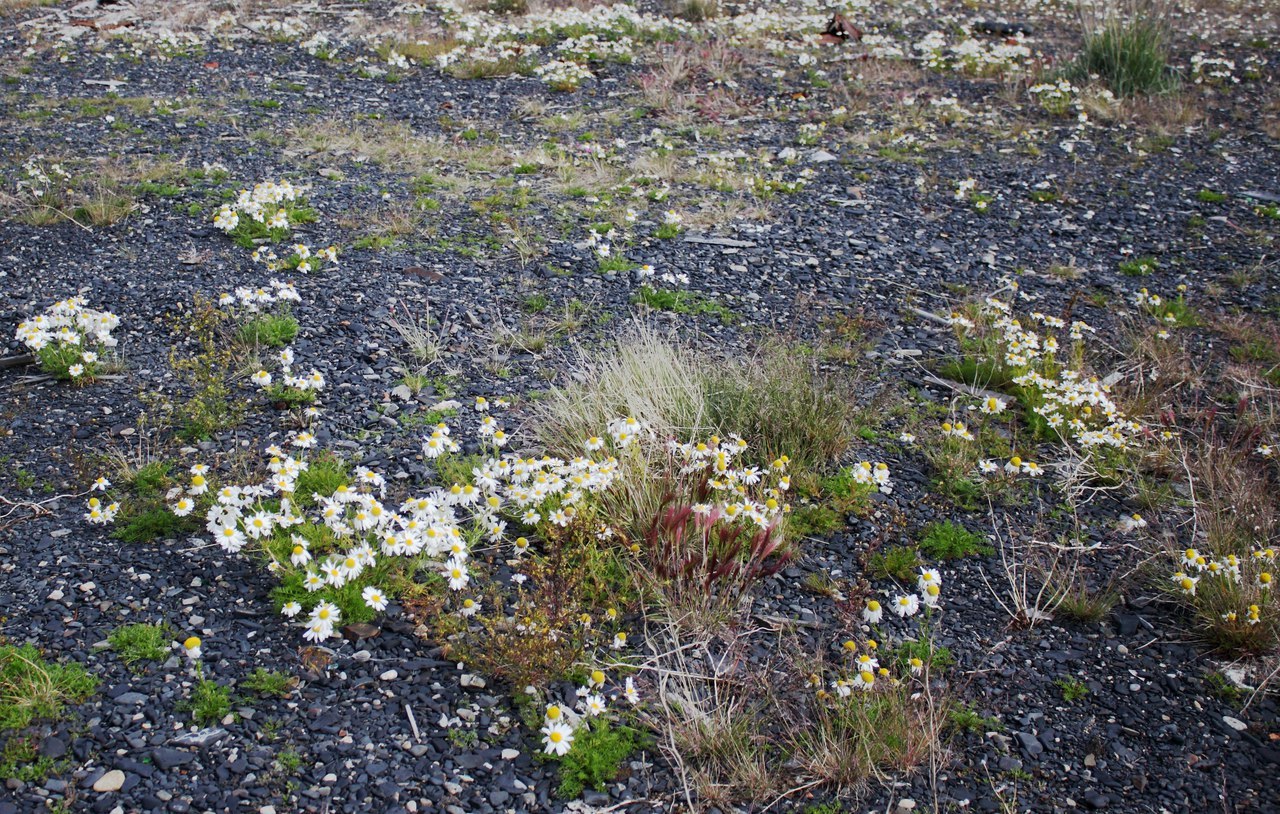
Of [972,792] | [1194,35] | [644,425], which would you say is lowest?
[972,792]

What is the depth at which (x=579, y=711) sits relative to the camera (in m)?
3.28

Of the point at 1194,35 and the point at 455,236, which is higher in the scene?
the point at 1194,35

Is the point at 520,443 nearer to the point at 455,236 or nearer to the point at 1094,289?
the point at 455,236

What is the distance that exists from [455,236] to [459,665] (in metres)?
4.30

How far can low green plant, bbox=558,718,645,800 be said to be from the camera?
302cm

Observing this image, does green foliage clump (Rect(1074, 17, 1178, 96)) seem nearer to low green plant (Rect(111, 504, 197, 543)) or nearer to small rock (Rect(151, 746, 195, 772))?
low green plant (Rect(111, 504, 197, 543))

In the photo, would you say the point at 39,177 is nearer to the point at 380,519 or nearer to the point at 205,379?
the point at 205,379

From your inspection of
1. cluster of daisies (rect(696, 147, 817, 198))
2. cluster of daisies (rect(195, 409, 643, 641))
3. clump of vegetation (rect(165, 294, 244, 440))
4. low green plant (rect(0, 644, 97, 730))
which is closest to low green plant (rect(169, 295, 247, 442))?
clump of vegetation (rect(165, 294, 244, 440))

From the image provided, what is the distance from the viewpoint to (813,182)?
8.42 metres

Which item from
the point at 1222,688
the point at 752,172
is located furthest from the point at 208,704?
the point at 752,172

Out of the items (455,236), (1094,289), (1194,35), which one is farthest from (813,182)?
(1194,35)

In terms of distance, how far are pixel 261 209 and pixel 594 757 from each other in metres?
5.16

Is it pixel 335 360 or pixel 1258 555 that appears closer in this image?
pixel 1258 555

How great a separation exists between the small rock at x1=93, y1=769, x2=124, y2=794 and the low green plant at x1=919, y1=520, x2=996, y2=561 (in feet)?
10.8
